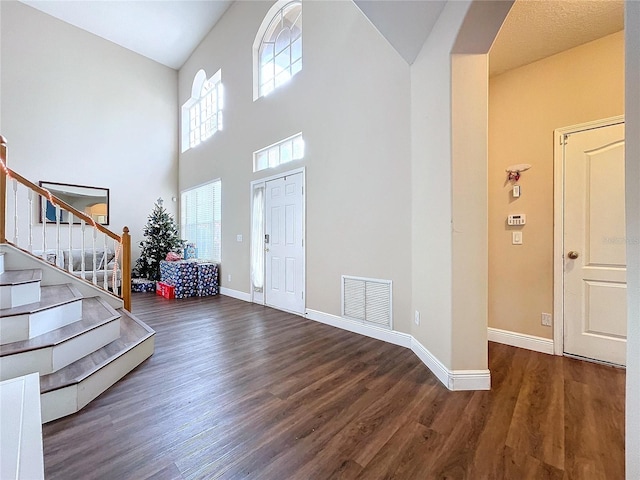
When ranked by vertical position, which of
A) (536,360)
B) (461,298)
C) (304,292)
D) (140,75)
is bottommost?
(536,360)

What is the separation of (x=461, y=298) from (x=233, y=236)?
4.06 m

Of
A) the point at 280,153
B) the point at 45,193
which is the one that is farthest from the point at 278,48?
the point at 45,193

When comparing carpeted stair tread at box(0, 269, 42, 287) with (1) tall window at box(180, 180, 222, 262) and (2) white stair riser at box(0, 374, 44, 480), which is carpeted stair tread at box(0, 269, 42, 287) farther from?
(1) tall window at box(180, 180, 222, 262)

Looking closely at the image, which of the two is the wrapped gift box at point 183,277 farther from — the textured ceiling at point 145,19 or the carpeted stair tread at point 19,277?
the textured ceiling at point 145,19

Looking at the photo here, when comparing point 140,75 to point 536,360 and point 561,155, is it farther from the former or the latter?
point 536,360

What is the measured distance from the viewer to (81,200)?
18.3ft

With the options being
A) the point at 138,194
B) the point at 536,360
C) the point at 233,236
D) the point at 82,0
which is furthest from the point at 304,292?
the point at 82,0

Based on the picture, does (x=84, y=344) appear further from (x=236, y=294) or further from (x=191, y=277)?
(x=191, y=277)

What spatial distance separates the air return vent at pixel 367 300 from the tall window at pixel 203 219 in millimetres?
3244

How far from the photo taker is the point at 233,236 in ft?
16.5

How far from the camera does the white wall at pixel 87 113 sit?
4984 mm

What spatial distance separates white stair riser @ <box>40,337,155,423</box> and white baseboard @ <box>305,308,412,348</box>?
197 centimetres

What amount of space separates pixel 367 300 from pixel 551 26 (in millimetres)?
2851

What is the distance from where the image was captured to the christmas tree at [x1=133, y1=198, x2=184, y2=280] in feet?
19.2
